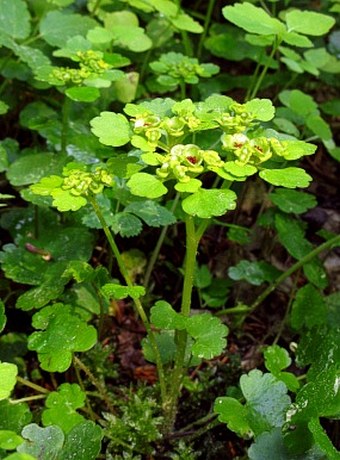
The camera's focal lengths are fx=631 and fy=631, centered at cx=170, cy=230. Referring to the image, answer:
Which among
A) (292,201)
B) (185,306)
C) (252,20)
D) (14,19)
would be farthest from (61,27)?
(185,306)

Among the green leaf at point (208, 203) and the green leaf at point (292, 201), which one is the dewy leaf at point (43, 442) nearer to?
the green leaf at point (208, 203)

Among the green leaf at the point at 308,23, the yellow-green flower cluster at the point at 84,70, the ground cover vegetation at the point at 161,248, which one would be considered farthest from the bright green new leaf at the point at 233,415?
the green leaf at the point at 308,23

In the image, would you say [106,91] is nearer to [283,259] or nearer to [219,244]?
[219,244]

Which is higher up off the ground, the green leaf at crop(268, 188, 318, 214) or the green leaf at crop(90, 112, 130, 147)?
the green leaf at crop(90, 112, 130, 147)

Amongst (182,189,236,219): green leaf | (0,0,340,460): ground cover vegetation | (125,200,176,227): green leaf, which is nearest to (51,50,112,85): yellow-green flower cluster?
(0,0,340,460): ground cover vegetation

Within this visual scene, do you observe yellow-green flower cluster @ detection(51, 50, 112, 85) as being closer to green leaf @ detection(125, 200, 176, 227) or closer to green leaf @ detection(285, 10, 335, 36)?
green leaf @ detection(125, 200, 176, 227)
